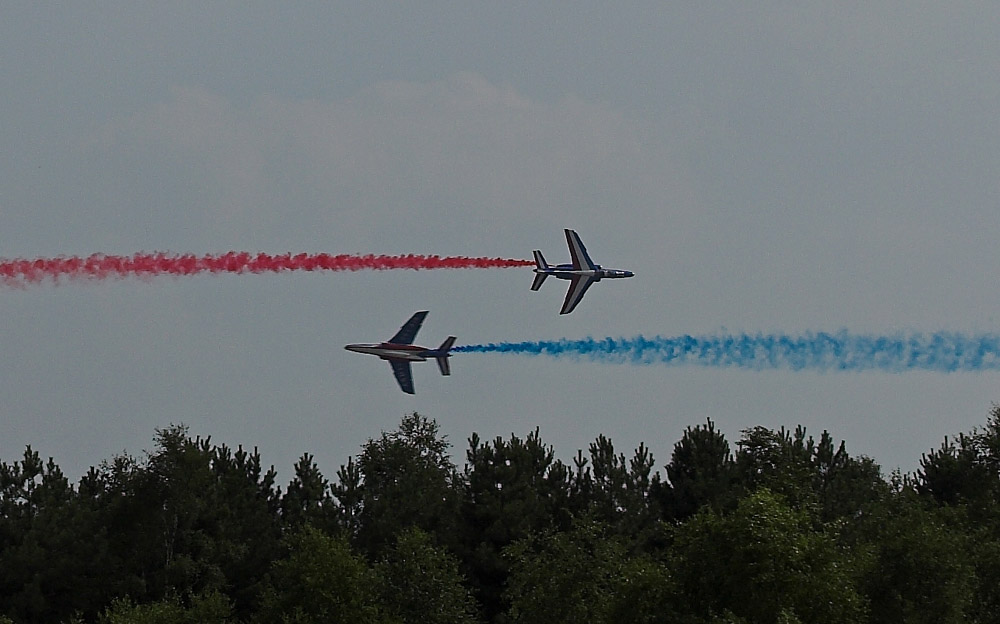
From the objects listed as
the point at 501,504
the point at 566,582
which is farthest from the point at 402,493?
the point at 566,582

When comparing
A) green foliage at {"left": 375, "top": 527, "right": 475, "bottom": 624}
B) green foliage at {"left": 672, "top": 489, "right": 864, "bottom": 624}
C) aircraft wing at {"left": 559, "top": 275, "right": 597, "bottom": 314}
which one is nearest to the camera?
green foliage at {"left": 672, "top": 489, "right": 864, "bottom": 624}

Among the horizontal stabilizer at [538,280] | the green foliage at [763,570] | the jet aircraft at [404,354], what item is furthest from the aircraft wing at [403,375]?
the green foliage at [763,570]

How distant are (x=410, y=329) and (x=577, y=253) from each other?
15688 millimetres

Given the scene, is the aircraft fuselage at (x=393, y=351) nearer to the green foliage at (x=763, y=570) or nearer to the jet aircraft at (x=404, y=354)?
the jet aircraft at (x=404, y=354)

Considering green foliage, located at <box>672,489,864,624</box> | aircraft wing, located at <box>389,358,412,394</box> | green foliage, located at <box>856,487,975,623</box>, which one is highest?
aircraft wing, located at <box>389,358,412,394</box>

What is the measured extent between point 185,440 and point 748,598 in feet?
156

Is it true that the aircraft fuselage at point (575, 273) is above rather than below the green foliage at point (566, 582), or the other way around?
above

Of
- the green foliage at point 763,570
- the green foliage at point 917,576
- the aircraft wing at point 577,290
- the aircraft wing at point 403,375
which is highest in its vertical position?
the aircraft wing at point 577,290

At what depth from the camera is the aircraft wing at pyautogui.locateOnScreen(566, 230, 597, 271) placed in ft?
297

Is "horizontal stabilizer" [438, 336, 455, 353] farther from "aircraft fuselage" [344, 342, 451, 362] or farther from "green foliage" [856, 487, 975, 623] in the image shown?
"green foliage" [856, 487, 975, 623]

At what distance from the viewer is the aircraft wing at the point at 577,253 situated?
297 feet

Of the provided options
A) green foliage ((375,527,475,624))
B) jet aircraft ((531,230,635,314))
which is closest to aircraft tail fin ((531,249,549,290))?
jet aircraft ((531,230,635,314))

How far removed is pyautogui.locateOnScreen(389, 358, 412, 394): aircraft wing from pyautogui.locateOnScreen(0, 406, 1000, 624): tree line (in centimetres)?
679

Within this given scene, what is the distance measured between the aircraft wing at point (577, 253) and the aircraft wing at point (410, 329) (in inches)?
571
